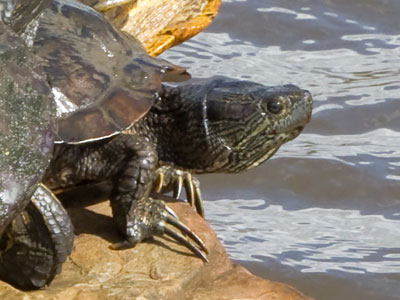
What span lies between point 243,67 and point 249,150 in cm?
272

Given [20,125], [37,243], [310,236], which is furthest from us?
Answer: [310,236]

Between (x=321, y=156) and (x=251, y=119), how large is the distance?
1.97m

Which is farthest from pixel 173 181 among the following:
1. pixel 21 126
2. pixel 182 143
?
pixel 21 126

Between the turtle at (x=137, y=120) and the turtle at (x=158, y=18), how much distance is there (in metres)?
0.95

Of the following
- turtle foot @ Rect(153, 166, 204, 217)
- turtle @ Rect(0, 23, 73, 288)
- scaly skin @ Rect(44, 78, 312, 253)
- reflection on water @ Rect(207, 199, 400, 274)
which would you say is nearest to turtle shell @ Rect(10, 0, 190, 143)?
scaly skin @ Rect(44, 78, 312, 253)

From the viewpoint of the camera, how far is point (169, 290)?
3465 mm

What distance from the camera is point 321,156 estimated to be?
230 inches

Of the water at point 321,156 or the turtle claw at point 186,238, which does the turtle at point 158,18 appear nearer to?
the water at point 321,156

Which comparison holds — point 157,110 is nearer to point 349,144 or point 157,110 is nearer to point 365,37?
point 349,144

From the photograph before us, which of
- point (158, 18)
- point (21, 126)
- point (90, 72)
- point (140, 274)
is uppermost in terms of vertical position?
point (21, 126)

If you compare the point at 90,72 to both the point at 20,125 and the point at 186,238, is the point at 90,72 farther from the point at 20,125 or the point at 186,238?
the point at 20,125

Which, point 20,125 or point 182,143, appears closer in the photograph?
point 20,125

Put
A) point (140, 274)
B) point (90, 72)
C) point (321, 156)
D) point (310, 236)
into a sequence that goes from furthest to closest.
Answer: point (321, 156)
point (310, 236)
point (90, 72)
point (140, 274)

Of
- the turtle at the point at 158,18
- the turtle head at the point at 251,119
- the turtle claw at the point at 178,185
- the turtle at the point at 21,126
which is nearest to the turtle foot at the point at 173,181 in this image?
the turtle claw at the point at 178,185
